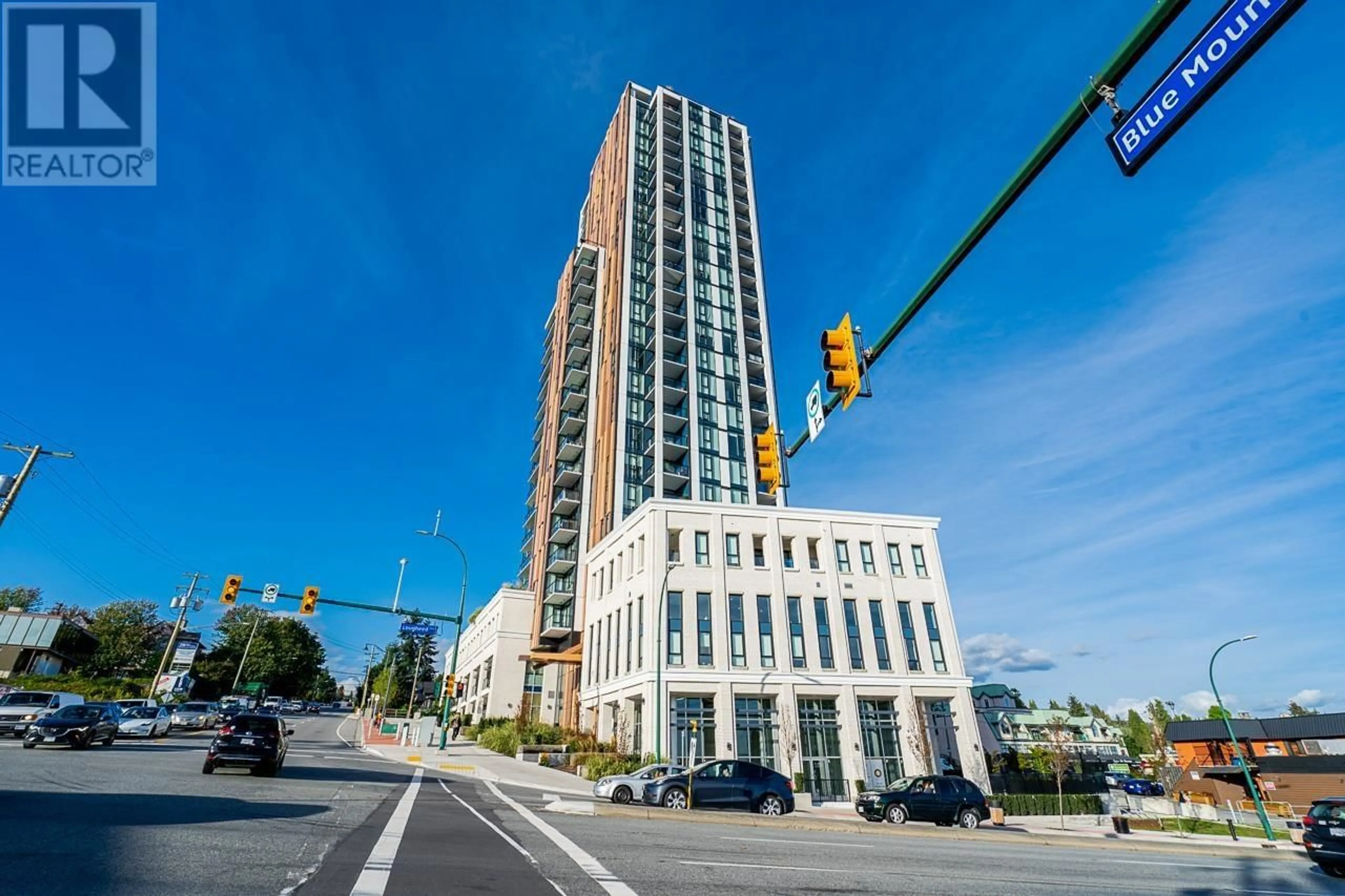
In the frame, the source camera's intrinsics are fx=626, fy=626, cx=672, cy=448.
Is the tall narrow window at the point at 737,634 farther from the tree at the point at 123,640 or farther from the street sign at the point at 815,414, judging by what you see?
the tree at the point at 123,640

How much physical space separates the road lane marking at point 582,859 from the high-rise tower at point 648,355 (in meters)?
33.1

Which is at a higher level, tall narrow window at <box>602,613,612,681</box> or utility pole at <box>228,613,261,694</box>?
utility pole at <box>228,613,261,694</box>

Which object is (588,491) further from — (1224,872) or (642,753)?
(1224,872)

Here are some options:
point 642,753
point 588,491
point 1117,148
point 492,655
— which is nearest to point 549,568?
point 588,491

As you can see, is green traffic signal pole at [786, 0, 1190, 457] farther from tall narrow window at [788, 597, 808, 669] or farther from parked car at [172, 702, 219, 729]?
parked car at [172, 702, 219, 729]

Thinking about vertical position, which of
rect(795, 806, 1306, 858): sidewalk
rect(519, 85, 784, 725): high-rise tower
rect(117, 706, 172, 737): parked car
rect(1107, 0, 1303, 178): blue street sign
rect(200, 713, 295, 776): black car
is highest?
rect(519, 85, 784, 725): high-rise tower

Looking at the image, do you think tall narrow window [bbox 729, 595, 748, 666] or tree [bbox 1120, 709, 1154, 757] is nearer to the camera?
tall narrow window [bbox 729, 595, 748, 666]

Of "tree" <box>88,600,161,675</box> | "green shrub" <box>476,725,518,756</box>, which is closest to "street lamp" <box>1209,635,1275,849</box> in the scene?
"green shrub" <box>476,725,518,756</box>

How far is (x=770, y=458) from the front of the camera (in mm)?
9859

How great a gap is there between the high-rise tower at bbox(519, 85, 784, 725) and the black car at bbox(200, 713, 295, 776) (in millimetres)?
29392

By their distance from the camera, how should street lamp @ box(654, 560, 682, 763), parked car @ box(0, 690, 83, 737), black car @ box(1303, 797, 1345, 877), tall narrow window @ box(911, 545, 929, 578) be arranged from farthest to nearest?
tall narrow window @ box(911, 545, 929, 578)
street lamp @ box(654, 560, 682, 763)
parked car @ box(0, 690, 83, 737)
black car @ box(1303, 797, 1345, 877)

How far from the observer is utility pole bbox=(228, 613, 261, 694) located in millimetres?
74562

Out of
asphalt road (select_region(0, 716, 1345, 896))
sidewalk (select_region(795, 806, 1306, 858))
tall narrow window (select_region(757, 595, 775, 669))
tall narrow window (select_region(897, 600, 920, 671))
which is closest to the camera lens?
asphalt road (select_region(0, 716, 1345, 896))

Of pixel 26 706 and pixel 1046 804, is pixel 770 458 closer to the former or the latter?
pixel 26 706
